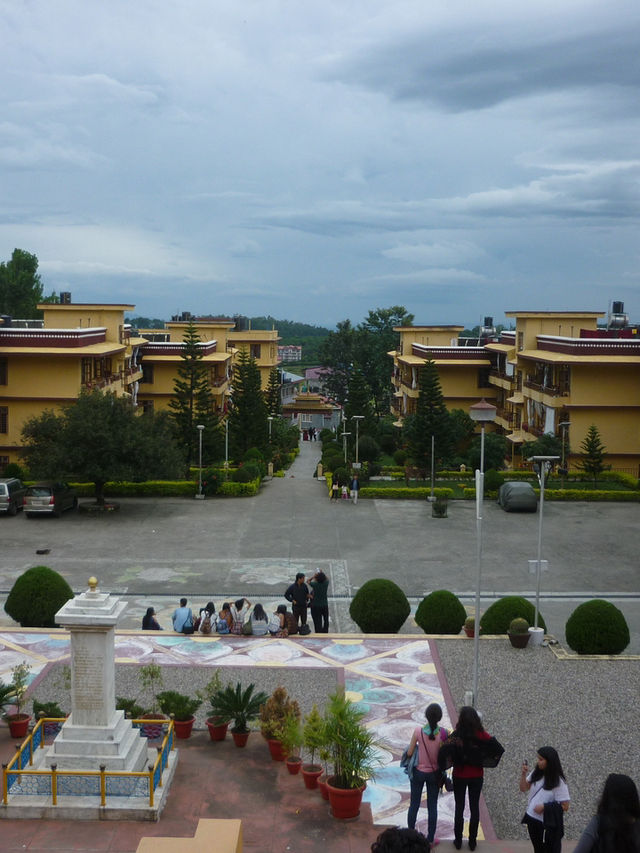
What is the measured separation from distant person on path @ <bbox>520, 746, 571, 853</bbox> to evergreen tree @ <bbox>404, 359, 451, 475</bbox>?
3281 centimetres

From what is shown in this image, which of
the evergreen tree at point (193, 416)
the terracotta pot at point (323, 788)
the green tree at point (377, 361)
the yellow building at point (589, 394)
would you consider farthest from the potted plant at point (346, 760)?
the green tree at point (377, 361)

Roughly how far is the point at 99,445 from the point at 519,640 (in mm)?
18468

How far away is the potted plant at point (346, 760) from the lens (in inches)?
403

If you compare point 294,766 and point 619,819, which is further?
point 294,766

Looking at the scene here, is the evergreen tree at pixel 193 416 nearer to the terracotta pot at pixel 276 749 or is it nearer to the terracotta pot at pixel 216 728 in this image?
the terracotta pot at pixel 216 728

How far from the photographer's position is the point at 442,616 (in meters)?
17.4

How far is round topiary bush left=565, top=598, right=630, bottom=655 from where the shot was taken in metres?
16.4

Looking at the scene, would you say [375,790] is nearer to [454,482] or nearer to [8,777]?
[8,777]

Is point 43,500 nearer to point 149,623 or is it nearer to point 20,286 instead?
point 149,623

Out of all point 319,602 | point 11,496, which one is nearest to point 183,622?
point 319,602

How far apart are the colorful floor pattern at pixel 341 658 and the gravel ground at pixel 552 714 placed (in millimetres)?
506

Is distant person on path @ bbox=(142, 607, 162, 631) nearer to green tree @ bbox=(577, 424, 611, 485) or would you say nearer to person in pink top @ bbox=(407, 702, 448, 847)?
person in pink top @ bbox=(407, 702, 448, 847)

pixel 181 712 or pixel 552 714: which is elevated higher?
pixel 181 712

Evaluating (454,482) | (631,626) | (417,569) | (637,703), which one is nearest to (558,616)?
(631,626)
